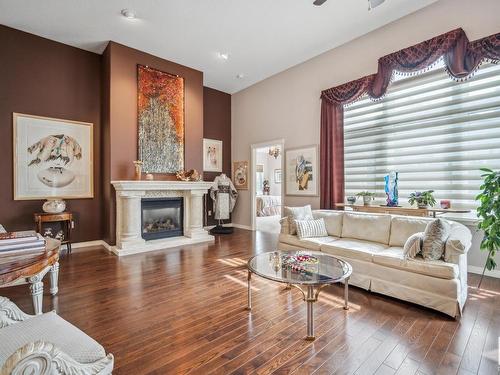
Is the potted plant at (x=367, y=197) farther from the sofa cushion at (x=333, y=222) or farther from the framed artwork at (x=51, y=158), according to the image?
the framed artwork at (x=51, y=158)

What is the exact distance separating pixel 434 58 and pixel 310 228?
9.55 feet

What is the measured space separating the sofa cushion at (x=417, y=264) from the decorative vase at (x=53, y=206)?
486 centimetres

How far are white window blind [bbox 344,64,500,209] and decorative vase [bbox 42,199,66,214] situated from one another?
5.11 m

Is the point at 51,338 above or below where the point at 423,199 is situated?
below

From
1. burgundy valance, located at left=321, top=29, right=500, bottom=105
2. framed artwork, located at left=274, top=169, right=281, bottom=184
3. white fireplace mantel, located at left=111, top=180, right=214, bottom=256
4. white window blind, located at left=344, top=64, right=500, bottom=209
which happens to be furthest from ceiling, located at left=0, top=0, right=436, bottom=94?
framed artwork, located at left=274, top=169, right=281, bottom=184

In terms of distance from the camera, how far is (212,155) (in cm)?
707

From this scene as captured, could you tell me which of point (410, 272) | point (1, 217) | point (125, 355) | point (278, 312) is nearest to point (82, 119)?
point (1, 217)

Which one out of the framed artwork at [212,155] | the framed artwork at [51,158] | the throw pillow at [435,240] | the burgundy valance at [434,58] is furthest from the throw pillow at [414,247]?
the framed artwork at [51,158]

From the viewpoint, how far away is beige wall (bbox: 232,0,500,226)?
3.45 meters

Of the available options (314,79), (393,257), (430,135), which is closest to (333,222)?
(393,257)

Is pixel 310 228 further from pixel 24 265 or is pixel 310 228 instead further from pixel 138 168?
pixel 138 168

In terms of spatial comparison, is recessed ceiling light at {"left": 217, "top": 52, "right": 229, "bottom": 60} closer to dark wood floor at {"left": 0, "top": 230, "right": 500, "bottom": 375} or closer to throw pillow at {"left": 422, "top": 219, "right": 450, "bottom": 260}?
dark wood floor at {"left": 0, "top": 230, "right": 500, "bottom": 375}

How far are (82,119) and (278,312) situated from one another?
16.4 feet

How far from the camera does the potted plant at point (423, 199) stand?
3.60 m
